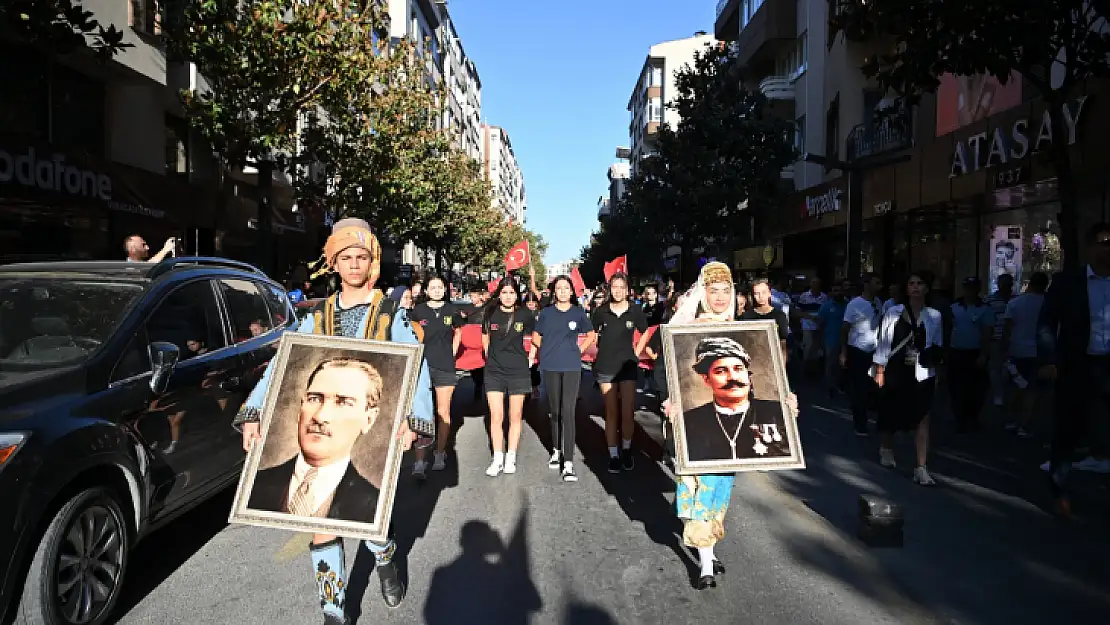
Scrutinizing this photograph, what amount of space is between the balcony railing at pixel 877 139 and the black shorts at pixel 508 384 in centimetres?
1527

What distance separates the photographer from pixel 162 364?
4074 mm

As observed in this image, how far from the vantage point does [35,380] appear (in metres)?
3.52

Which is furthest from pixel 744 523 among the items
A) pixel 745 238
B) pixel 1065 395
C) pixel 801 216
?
pixel 745 238

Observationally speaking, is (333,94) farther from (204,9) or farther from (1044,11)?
(1044,11)

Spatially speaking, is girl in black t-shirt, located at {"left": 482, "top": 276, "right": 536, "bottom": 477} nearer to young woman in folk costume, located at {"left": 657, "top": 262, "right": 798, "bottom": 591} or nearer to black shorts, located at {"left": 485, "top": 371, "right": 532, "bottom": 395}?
black shorts, located at {"left": 485, "top": 371, "right": 532, "bottom": 395}

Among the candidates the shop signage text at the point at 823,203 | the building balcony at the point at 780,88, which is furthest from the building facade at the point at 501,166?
the shop signage text at the point at 823,203

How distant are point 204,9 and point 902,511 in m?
13.3

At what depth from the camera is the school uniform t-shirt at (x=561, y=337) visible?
22.9ft

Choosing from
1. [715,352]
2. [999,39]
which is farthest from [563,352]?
[999,39]

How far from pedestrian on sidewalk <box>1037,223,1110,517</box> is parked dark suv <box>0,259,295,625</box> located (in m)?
5.82

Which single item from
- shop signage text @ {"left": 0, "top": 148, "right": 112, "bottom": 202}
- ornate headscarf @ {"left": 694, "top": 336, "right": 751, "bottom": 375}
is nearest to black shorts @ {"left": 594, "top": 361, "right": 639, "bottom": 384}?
ornate headscarf @ {"left": 694, "top": 336, "right": 751, "bottom": 375}

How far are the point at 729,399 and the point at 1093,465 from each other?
4.99 metres

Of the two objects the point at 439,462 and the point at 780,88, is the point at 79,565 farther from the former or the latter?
the point at 780,88

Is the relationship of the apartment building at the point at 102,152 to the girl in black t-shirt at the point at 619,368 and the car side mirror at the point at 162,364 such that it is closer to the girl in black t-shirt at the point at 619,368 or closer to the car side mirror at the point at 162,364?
the girl in black t-shirt at the point at 619,368
